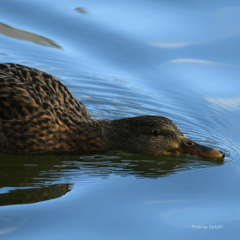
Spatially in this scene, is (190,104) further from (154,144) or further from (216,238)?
(216,238)

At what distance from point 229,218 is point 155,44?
20.5ft

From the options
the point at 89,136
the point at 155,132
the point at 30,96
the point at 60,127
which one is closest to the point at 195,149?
the point at 155,132

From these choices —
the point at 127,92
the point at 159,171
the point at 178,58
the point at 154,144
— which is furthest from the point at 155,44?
the point at 159,171

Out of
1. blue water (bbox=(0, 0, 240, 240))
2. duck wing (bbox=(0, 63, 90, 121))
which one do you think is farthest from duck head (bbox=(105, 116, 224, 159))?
duck wing (bbox=(0, 63, 90, 121))

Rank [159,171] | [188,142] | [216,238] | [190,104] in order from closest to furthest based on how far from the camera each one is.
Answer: [216,238] → [159,171] → [188,142] → [190,104]

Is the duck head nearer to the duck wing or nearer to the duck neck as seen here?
the duck neck

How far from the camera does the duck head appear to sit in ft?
28.2

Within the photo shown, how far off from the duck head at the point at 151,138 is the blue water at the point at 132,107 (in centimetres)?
16

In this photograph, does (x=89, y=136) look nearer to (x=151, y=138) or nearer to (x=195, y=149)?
(x=151, y=138)

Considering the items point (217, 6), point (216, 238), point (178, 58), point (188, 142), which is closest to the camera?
point (216, 238)

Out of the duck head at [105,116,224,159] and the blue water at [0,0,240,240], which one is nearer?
the blue water at [0,0,240,240]

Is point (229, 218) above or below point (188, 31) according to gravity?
below

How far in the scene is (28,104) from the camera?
8.44 metres

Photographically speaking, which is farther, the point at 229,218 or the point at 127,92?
the point at 127,92
